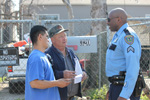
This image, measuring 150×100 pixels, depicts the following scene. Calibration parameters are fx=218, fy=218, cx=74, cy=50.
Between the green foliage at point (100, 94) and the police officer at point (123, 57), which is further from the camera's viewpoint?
the green foliage at point (100, 94)

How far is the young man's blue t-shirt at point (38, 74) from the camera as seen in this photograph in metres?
2.59

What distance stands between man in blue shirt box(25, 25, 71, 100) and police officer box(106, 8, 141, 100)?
710 millimetres

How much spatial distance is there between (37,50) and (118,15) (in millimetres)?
1221

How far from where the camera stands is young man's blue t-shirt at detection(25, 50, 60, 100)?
259 cm

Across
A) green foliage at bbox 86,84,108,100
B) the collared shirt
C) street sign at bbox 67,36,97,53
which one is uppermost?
street sign at bbox 67,36,97,53

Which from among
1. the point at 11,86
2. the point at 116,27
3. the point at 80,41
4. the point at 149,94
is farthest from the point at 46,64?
the point at 11,86

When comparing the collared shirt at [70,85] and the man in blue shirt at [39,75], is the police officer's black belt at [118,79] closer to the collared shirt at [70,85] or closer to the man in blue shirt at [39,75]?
the man in blue shirt at [39,75]

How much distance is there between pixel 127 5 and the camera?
23125 mm

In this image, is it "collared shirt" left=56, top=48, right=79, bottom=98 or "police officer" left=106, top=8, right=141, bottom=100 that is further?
"collared shirt" left=56, top=48, right=79, bottom=98

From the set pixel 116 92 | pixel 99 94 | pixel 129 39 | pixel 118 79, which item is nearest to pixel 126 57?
pixel 129 39

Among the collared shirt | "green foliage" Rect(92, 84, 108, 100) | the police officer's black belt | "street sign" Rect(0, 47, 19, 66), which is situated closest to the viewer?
the police officer's black belt

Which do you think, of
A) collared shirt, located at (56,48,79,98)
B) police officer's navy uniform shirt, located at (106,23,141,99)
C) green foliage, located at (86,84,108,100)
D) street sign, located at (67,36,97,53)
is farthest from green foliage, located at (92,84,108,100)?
police officer's navy uniform shirt, located at (106,23,141,99)

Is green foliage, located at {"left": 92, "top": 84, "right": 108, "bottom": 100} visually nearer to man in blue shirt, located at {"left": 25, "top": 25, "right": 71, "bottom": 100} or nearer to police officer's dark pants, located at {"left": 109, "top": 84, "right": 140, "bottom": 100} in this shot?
police officer's dark pants, located at {"left": 109, "top": 84, "right": 140, "bottom": 100}

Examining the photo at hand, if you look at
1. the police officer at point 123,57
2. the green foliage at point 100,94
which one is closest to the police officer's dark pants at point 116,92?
the police officer at point 123,57
